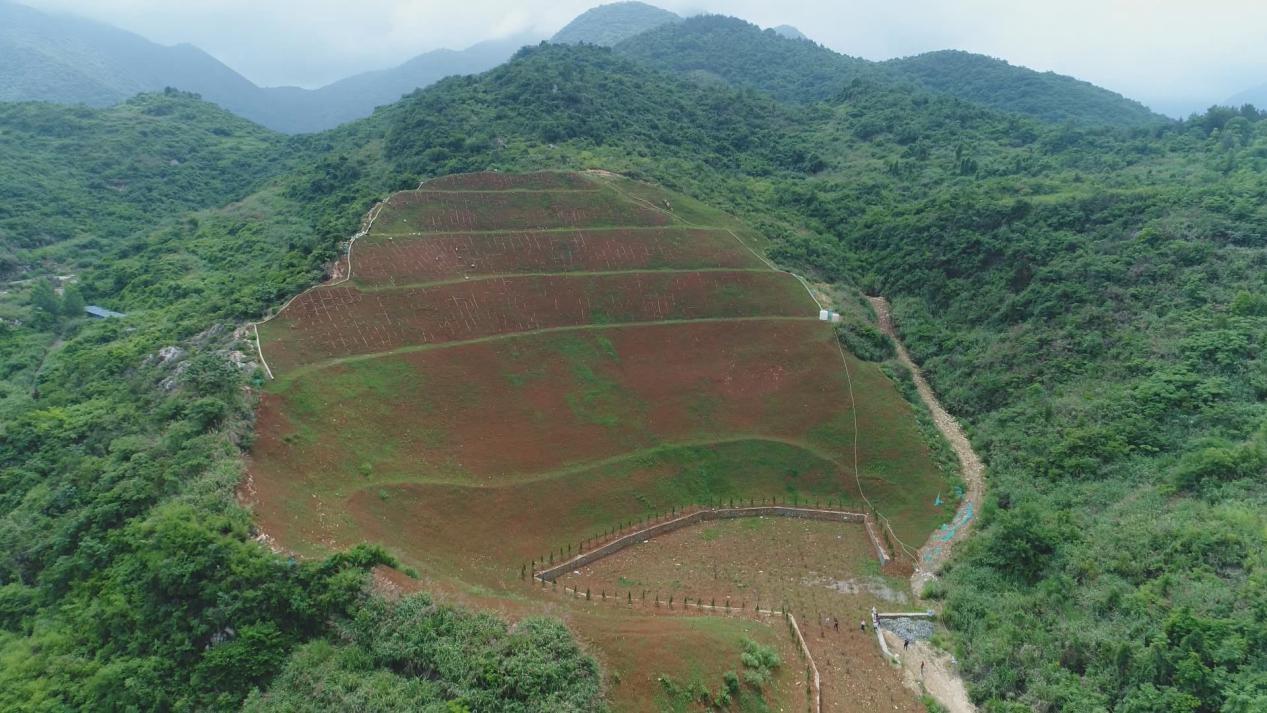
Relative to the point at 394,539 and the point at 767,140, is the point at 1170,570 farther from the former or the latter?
the point at 767,140

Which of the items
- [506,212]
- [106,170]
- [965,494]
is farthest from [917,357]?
[106,170]

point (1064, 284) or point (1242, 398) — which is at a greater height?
point (1064, 284)

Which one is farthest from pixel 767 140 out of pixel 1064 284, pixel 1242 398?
pixel 1242 398

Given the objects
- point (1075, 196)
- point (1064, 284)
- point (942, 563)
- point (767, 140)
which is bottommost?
point (942, 563)

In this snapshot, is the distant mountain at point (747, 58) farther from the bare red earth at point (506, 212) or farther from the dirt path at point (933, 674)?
the dirt path at point (933, 674)

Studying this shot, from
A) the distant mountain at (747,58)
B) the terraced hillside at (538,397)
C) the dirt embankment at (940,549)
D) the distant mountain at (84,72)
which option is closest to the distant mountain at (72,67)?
the distant mountain at (84,72)
